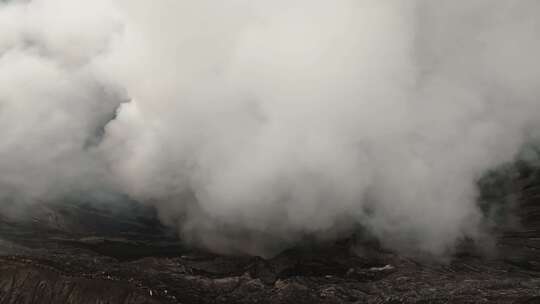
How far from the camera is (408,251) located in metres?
132

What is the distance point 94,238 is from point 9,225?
66.6 feet

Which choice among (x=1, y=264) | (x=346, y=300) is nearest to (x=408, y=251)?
(x=346, y=300)

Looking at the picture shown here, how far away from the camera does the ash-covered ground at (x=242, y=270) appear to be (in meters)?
105

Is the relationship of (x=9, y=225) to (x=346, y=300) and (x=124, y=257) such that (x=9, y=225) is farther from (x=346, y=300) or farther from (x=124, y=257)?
(x=346, y=300)

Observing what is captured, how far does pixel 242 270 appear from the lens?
118938 millimetres

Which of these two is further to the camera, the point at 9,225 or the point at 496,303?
the point at 9,225

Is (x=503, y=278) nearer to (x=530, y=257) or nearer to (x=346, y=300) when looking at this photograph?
(x=530, y=257)

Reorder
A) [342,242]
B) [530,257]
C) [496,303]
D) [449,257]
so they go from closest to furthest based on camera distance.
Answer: [496,303]
[530,257]
[449,257]
[342,242]

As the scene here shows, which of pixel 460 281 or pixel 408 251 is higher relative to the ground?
pixel 408 251

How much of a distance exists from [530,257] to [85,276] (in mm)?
90826

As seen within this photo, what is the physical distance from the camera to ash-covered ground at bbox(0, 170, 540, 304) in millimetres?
104562

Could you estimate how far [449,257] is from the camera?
12794 centimetres

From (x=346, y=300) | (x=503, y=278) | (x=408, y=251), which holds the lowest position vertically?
(x=346, y=300)

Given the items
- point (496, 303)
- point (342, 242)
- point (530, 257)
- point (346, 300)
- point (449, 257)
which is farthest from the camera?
point (342, 242)
